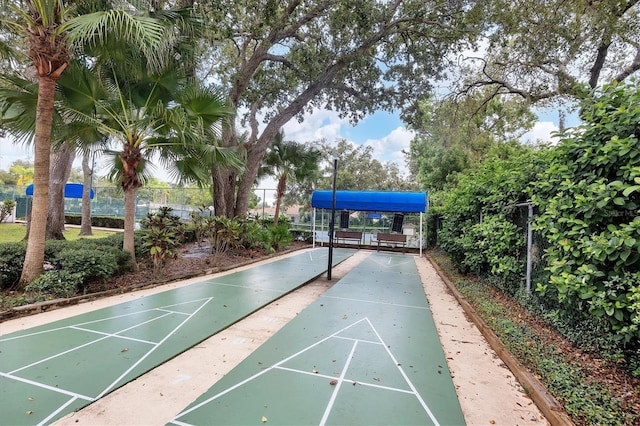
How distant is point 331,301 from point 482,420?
3.57 metres

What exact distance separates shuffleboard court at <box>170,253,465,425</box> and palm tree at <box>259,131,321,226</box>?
10.4 metres

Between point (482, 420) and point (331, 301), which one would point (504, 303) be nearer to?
point (331, 301)

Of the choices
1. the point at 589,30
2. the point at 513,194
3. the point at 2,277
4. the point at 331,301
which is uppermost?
the point at 589,30

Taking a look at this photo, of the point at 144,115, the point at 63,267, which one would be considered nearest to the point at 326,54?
the point at 144,115

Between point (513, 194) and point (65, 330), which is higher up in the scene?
point (513, 194)

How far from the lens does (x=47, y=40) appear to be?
4.73 m

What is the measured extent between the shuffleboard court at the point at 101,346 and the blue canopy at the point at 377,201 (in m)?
9.13

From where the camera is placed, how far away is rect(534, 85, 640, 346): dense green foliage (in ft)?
8.18

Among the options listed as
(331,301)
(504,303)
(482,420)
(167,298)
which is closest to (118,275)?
(167,298)

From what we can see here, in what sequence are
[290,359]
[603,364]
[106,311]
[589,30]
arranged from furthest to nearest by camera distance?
[589,30] < [106,311] < [290,359] < [603,364]

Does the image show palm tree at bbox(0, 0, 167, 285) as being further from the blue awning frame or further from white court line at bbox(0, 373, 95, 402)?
the blue awning frame

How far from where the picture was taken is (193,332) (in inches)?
156

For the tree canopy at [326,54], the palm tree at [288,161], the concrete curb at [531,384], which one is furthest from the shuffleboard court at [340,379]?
the palm tree at [288,161]

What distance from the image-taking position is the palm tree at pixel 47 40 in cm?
437
